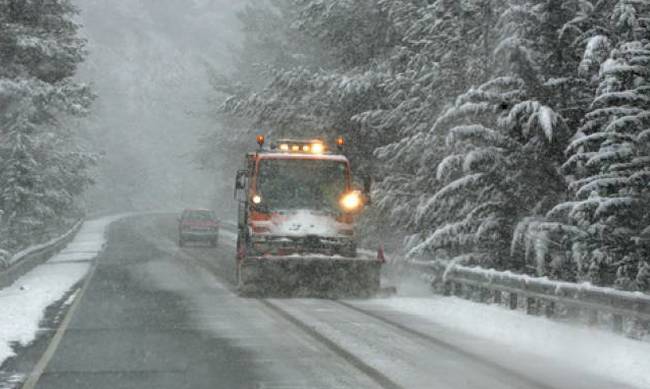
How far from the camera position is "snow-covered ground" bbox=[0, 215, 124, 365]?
42.4 ft

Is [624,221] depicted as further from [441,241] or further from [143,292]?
[143,292]

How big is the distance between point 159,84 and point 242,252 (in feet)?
578

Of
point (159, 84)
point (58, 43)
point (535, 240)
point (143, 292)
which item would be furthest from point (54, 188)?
point (159, 84)

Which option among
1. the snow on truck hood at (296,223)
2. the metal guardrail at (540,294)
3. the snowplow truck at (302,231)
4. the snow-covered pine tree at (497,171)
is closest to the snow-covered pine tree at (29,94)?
the snowplow truck at (302,231)

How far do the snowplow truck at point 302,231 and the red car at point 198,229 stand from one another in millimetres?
21031

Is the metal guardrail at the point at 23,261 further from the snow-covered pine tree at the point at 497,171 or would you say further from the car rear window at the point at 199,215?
the snow-covered pine tree at the point at 497,171

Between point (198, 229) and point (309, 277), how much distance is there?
22081 millimetres

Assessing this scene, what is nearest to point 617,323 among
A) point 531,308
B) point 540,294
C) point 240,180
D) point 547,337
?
point 547,337

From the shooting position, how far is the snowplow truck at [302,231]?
60.8ft

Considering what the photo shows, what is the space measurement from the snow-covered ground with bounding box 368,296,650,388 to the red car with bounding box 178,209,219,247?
76.3 ft

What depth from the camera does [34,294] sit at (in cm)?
1880

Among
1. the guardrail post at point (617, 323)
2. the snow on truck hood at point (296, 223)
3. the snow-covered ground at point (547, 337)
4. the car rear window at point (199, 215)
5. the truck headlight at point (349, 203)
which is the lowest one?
the snow-covered ground at point (547, 337)

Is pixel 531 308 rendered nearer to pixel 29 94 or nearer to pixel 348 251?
pixel 348 251

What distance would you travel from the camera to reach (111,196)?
117625 mm
